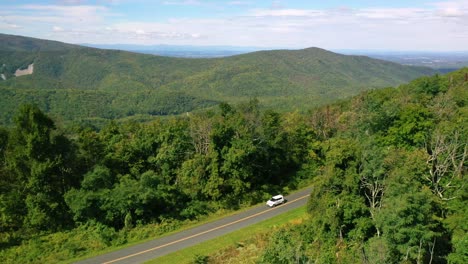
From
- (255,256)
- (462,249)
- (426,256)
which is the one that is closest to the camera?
(462,249)

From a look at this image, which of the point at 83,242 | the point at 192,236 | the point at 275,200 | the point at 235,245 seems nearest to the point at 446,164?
the point at 275,200

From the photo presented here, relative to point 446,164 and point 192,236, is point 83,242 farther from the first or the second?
point 446,164

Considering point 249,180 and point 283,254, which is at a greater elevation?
point 283,254

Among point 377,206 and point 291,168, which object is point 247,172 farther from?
point 377,206

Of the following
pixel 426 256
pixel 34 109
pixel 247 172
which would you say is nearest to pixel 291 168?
pixel 247 172

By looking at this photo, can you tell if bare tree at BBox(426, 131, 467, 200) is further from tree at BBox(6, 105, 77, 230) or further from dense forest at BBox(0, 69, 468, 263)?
tree at BBox(6, 105, 77, 230)
